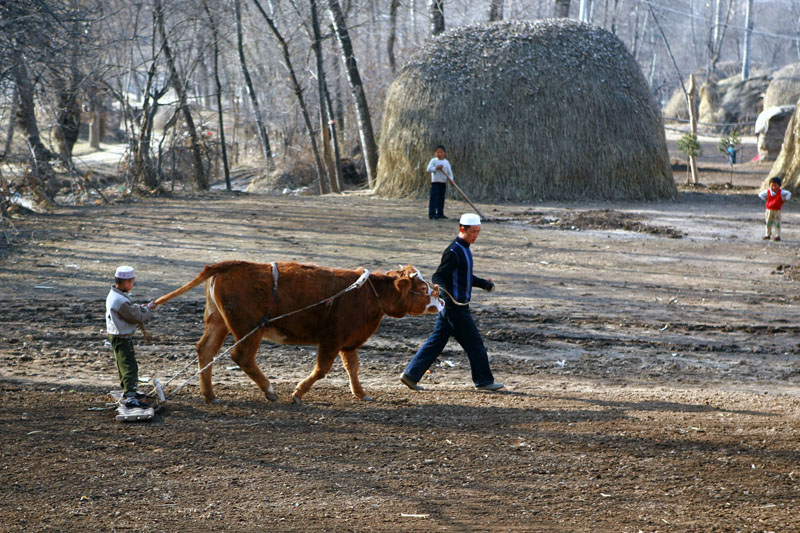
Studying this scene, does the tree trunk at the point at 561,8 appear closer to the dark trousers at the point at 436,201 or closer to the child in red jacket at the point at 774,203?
the dark trousers at the point at 436,201

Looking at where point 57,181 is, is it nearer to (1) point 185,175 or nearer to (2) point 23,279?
(1) point 185,175

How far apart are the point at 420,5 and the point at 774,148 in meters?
27.3

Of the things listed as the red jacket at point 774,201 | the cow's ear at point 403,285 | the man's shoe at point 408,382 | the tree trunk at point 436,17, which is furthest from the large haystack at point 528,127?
the cow's ear at point 403,285

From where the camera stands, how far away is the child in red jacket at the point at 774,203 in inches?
664

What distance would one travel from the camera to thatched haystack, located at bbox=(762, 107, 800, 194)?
2470 centimetres

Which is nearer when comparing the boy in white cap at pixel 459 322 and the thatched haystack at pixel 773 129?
the boy in white cap at pixel 459 322

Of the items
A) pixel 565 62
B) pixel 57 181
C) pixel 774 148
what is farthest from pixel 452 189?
pixel 774 148

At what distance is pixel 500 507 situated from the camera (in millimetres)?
5488

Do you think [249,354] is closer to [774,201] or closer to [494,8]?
[774,201]

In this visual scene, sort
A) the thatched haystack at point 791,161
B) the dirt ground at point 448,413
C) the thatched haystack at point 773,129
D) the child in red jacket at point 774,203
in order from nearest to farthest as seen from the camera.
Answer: the dirt ground at point 448,413 → the child in red jacket at point 774,203 → the thatched haystack at point 791,161 → the thatched haystack at point 773,129

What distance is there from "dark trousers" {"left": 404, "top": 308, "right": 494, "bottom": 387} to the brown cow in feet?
1.37

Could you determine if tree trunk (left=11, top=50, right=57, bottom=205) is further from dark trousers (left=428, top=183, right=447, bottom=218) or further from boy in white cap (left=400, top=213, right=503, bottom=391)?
boy in white cap (left=400, top=213, right=503, bottom=391)

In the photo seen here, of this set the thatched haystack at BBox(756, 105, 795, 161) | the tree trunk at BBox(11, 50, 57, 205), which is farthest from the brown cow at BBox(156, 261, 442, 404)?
the thatched haystack at BBox(756, 105, 795, 161)

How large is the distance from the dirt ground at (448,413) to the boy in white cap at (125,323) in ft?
0.93
